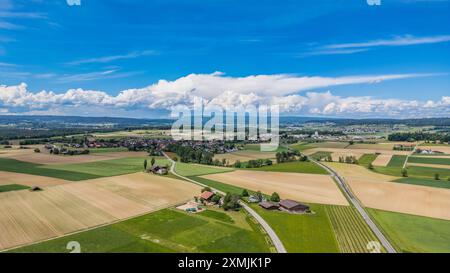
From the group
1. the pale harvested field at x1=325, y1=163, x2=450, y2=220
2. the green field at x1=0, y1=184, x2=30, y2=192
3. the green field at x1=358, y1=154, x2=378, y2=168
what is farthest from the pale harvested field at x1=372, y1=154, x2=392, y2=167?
the green field at x1=0, y1=184, x2=30, y2=192

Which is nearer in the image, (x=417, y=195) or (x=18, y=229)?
(x=18, y=229)

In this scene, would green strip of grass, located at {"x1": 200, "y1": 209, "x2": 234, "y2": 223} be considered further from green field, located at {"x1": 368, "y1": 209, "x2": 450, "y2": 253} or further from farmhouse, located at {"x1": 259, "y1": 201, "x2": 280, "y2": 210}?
green field, located at {"x1": 368, "y1": 209, "x2": 450, "y2": 253}

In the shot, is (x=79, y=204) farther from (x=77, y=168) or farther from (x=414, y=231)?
(x=414, y=231)
